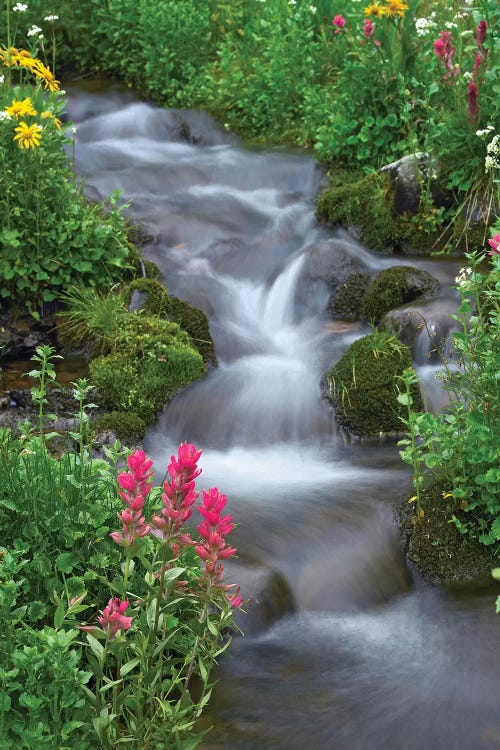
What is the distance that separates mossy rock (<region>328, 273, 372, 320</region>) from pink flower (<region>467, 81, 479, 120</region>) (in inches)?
53.9

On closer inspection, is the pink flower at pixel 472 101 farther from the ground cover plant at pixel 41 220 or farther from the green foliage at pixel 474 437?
the green foliage at pixel 474 437

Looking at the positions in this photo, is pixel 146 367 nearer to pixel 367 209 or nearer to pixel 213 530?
pixel 367 209

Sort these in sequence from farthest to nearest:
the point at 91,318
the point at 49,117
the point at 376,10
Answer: the point at 376,10
the point at 49,117
the point at 91,318

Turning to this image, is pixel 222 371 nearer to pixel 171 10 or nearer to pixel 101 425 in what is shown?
pixel 101 425

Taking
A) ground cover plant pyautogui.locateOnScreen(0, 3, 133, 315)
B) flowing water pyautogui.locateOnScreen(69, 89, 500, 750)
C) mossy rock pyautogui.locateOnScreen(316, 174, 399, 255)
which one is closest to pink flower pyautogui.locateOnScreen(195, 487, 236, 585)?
flowing water pyautogui.locateOnScreen(69, 89, 500, 750)

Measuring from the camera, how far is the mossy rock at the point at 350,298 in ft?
22.1

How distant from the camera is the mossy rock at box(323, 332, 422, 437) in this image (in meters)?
5.45

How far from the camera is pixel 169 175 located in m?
8.57

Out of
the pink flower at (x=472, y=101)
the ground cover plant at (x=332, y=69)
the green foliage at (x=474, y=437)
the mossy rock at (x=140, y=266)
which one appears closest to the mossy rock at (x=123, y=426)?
the mossy rock at (x=140, y=266)

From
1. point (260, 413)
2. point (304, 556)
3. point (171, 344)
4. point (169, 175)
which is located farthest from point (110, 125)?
point (304, 556)

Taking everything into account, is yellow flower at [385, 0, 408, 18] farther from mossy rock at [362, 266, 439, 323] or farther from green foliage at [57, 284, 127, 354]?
green foliage at [57, 284, 127, 354]

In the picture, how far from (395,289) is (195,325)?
1438 millimetres

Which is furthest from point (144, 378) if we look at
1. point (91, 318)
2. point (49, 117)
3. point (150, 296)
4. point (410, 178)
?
point (410, 178)

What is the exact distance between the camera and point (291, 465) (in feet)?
17.3
